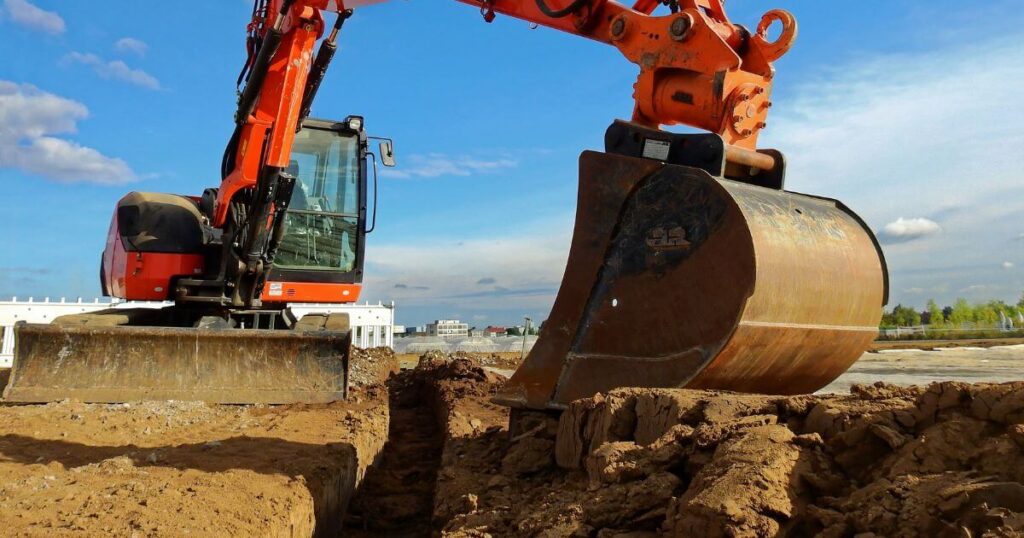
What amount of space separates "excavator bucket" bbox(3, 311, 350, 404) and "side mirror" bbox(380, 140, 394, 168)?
194cm

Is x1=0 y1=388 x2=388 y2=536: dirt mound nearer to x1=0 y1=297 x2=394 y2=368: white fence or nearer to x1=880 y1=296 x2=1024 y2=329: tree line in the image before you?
x1=0 y1=297 x2=394 y2=368: white fence

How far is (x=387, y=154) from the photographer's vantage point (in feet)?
27.2

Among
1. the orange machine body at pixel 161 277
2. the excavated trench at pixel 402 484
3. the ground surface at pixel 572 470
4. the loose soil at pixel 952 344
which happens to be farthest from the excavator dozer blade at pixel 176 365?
the loose soil at pixel 952 344

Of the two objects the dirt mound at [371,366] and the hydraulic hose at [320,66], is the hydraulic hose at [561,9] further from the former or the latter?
the dirt mound at [371,366]

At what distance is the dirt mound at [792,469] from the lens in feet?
6.75

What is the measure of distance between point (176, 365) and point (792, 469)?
6.47 meters

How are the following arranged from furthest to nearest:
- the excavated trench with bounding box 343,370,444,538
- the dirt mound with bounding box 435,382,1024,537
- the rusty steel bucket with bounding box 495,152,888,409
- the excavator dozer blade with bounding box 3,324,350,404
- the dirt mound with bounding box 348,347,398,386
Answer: the dirt mound with bounding box 348,347,398,386 → the excavator dozer blade with bounding box 3,324,350,404 → the excavated trench with bounding box 343,370,444,538 → the rusty steel bucket with bounding box 495,152,888,409 → the dirt mound with bounding box 435,382,1024,537

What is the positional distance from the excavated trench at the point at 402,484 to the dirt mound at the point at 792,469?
71.9 inches

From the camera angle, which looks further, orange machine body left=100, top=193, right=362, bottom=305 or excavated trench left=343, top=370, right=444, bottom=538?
orange machine body left=100, top=193, right=362, bottom=305

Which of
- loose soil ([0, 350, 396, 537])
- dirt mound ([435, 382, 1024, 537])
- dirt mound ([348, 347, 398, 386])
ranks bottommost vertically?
loose soil ([0, 350, 396, 537])

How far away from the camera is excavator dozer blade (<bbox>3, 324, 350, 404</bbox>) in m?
7.07

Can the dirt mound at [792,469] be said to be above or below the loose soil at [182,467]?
above

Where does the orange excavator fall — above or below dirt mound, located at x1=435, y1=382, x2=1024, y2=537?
above

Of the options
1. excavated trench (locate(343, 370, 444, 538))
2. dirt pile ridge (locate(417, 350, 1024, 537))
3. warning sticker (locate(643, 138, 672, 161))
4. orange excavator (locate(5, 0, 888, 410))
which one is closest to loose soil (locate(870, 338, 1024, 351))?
excavated trench (locate(343, 370, 444, 538))
